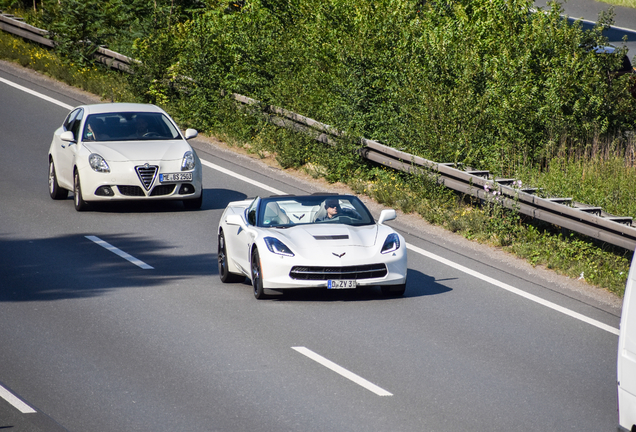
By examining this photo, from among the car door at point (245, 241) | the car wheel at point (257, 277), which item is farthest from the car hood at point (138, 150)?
the car wheel at point (257, 277)

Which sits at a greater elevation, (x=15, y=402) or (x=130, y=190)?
(x=15, y=402)

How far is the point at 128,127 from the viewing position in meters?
17.9

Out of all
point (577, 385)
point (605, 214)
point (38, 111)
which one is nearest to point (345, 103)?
point (605, 214)

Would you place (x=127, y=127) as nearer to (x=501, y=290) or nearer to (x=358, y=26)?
(x=358, y=26)

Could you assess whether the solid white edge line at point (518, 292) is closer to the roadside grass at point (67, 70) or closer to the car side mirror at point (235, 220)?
the car side mirror at point (235, 220)

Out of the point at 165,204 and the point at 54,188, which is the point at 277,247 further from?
the point at 54,188

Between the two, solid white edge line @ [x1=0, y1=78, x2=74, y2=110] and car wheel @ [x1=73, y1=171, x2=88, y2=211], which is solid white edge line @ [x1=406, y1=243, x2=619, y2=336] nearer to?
car wheel @ [x1=73, y1=171, x2=88, y2=211]

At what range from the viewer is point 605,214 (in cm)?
1337

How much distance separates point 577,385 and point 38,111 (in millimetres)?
19583

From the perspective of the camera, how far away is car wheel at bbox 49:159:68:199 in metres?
18.0

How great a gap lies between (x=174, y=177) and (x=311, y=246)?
5932 millimetres

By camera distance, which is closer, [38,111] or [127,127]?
[127,127]

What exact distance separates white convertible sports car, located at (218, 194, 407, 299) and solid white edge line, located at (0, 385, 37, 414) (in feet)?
12.6

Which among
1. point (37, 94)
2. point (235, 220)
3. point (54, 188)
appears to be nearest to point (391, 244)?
point (235, 220)
